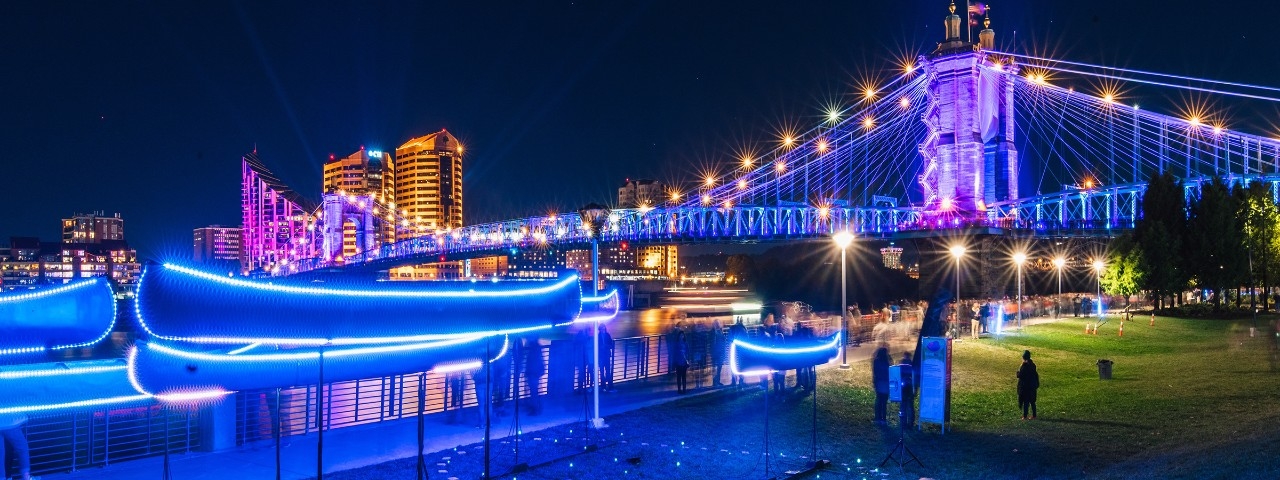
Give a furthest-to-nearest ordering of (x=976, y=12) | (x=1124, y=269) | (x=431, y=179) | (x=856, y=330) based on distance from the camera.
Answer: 1. (x=431, y=179)
2. (x=976, y=12)
3. (x=1124, y=269)
4. (x=856, y=330)

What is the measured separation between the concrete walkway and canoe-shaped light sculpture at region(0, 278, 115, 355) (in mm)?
2920

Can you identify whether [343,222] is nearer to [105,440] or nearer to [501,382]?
[501,382]

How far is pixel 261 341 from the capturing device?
677cm

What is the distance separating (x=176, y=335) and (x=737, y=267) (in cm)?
11762

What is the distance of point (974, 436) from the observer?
1305 cm

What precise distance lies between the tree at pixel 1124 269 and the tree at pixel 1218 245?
9.25 feet

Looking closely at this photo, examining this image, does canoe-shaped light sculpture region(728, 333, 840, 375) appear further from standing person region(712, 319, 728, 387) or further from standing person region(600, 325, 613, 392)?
standing person region(712, 319, 728, 387)

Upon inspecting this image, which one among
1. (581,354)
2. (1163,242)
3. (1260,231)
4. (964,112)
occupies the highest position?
(964,112)

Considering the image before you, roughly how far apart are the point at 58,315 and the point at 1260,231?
1923 inches

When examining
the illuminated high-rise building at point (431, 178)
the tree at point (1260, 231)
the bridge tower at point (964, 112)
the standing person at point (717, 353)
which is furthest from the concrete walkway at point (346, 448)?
the illuminated high-rise building at point (431, 178)

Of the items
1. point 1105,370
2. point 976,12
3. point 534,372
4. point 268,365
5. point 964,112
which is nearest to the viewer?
point 268,365

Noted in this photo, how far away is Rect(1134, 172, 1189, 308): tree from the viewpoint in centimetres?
4250

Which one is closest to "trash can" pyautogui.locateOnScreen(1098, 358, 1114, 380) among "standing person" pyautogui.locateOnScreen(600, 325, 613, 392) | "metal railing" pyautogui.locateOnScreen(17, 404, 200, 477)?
"standing person" pyautogui.locateOnScreen(600, 325, 613, 392)

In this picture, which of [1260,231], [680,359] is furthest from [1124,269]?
[680,359]
